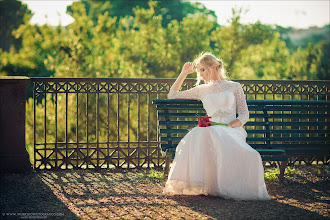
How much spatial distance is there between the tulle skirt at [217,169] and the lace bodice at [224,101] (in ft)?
1.59

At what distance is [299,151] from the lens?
6.10 m

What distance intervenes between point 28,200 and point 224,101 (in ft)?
8.26

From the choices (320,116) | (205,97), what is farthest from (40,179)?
(320,116)

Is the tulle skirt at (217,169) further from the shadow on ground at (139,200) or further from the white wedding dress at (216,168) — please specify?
the shadow on ground at (139,200)

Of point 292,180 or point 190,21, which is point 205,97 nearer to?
point 292,180

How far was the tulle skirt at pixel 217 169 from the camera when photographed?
4.82m

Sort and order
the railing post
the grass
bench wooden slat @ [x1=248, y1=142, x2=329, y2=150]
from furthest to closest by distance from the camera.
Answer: the railing post → the grass → bench wooden slat @ [x1=248, y1=142, x2=329, y2=150]

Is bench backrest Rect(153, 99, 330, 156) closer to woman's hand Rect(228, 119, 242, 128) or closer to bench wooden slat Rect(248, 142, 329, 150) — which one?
bench wooden slat Rect(248, 142, 329, 150)

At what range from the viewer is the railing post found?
634 centimetres

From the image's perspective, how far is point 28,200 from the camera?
193 inches

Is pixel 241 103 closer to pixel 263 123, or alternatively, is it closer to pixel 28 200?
pixel 263 123

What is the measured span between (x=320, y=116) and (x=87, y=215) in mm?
3737

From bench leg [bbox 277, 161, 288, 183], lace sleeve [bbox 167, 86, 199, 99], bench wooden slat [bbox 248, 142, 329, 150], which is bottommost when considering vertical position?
bench leg [bbox 277, 161, 288, 183]

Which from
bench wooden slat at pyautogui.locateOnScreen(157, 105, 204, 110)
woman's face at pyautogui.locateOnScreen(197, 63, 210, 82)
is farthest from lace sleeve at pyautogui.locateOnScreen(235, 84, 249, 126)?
bench wooden slat at pyautogui.locateOnScreen(157, 105, 204, 110)
